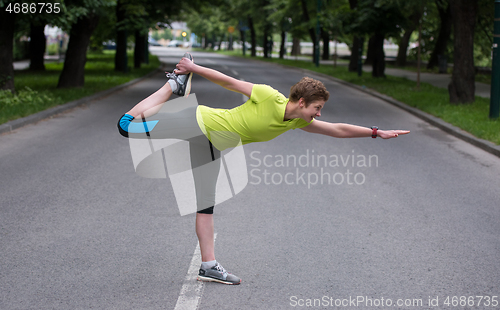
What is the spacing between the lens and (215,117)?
12.0ft

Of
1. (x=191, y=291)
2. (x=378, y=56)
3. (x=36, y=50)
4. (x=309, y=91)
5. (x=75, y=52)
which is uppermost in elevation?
(x=36, y=50)

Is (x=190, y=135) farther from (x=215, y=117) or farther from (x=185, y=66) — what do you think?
(x=185, y=66)

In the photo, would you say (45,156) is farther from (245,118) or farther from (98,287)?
(245,118)

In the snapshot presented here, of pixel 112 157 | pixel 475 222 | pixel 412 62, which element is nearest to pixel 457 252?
pixel 475 222

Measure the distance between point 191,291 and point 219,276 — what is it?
Answer: 0.24 meters

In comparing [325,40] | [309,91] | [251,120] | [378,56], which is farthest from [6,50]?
[325,40]

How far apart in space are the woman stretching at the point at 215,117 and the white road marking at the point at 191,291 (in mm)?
708

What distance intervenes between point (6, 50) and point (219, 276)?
12.8m

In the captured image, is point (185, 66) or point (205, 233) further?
point (205, 233)

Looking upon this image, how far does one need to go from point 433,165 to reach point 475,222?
2882mm

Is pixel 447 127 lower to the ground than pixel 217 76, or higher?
lower

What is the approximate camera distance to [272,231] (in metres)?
5.21

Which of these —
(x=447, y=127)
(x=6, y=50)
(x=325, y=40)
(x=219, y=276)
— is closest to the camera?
(x=219, y=276)

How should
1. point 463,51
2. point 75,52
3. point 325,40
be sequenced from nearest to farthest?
point 463,51 → point 75,52 → point 325,40
